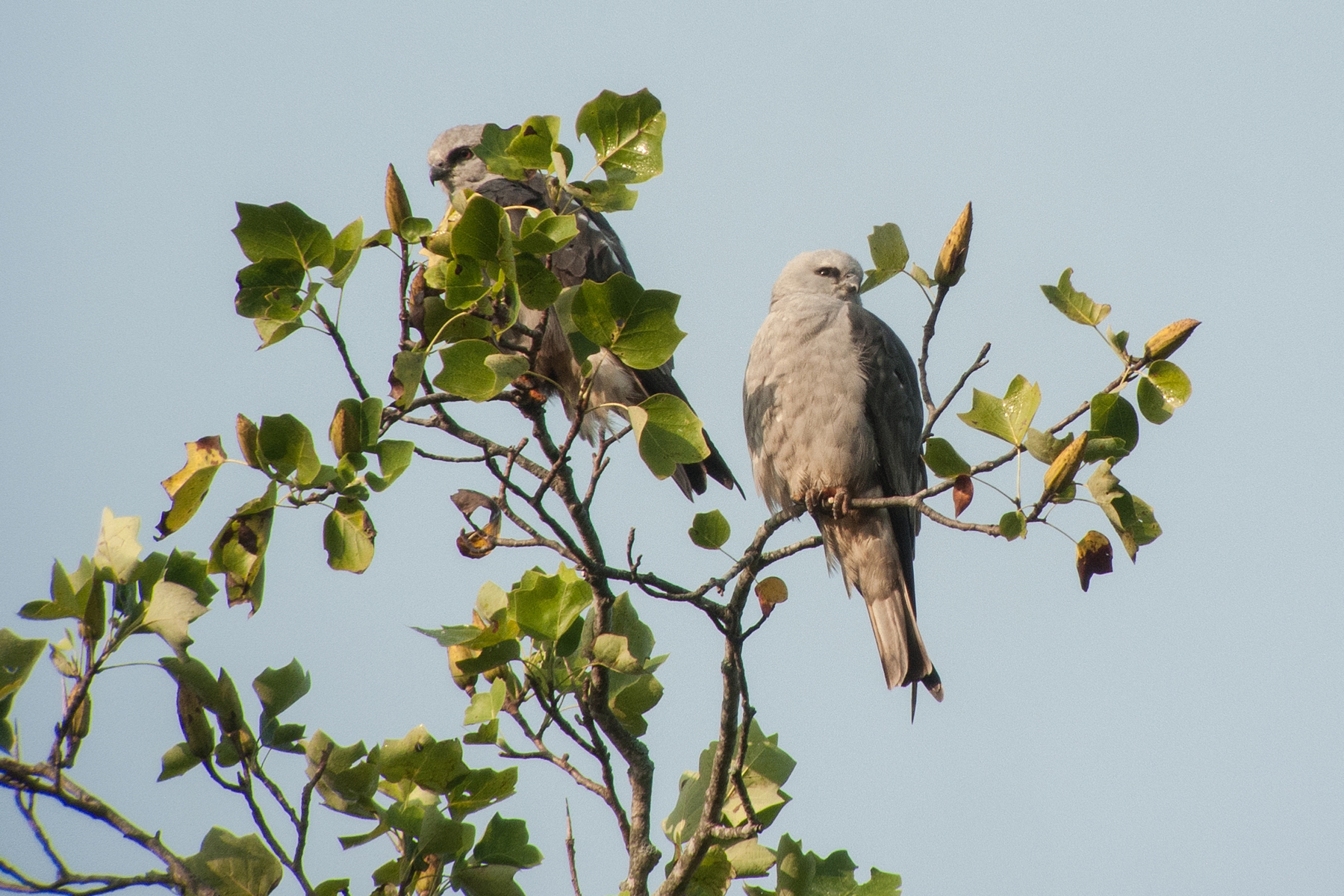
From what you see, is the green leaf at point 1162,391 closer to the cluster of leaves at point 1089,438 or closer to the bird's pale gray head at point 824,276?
the cluster of leaves at point 1089,438

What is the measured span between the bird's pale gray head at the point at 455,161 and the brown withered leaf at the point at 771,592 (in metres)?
3.65

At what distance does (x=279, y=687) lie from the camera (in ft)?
8.32

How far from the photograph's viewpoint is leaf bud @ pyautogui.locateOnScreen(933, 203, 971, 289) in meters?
2.95

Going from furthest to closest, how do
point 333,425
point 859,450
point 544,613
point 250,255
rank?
point 859,450 < point 544,613 < point 250,255 < point 333,425

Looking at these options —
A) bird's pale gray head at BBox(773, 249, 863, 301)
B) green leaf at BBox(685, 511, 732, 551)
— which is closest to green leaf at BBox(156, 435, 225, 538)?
green leaf at BBox(685, 511, 732, 551)

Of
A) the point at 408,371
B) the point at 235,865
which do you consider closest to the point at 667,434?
the point at 408,371

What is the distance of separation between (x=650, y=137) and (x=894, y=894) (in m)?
1.93

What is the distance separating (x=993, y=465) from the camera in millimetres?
2539

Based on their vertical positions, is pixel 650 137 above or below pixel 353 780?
above

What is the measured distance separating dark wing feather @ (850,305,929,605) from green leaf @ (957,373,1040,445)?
2.15m

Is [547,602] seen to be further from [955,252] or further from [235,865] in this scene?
[955,252]

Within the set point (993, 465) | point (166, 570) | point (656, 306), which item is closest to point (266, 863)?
point (166, 570)

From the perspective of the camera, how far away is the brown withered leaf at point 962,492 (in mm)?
2633

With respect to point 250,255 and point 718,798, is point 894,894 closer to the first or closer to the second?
point 718,798
